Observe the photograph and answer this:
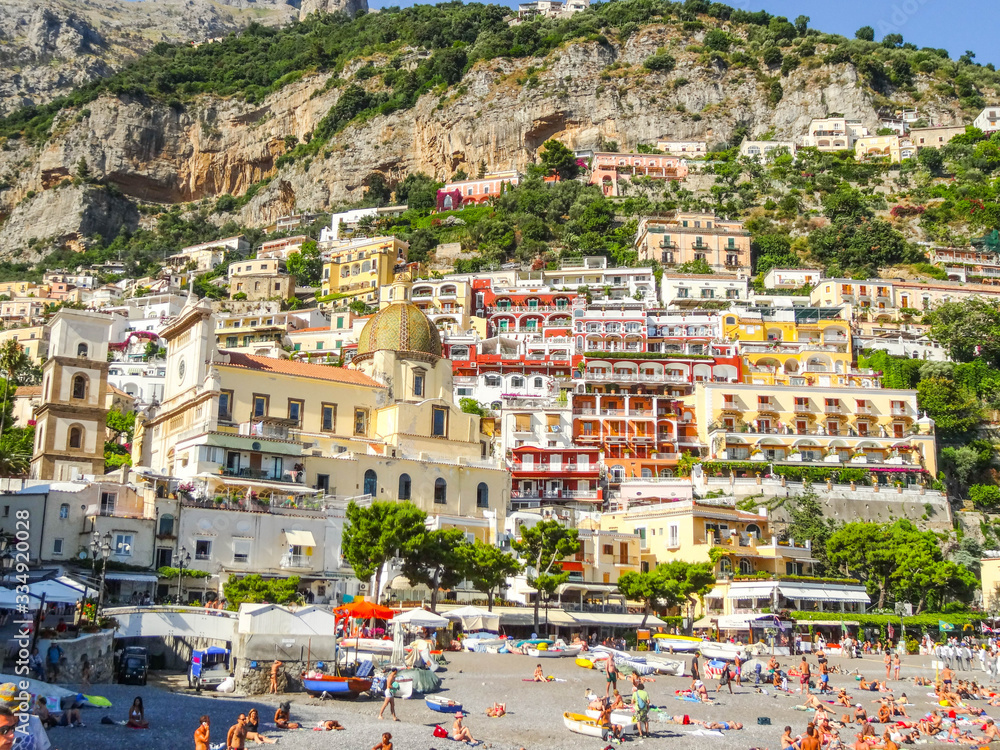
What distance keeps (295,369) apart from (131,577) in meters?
16.6

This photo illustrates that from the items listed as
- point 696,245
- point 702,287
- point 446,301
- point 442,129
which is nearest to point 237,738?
point 446,301

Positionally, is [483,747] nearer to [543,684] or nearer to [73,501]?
[543,684]

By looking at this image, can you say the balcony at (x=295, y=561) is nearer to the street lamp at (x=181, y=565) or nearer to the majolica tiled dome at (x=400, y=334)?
the street lamp at (x=181, y=565)

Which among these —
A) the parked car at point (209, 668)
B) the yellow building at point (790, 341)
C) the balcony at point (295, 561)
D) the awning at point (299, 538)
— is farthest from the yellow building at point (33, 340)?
the parked car at point (209, 668)

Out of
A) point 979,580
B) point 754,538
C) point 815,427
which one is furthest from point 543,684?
point 815,427

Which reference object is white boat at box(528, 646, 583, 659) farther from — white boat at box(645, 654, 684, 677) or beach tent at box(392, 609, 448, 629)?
beach tent at box(392, 609, 448, 629)

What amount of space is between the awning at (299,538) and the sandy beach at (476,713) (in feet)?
32.1

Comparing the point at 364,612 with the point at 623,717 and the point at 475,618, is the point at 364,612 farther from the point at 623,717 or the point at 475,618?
the point at 623,717

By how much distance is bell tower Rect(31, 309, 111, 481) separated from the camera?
4881 centimetres

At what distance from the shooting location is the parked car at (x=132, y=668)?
26938 millimetres

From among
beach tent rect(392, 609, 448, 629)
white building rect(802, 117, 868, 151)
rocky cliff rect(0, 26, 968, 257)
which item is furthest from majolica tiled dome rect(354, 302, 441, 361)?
white building rect(802, 117, 868, 151)

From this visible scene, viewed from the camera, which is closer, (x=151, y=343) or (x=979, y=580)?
(x=979, y=580)

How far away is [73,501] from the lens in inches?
1561

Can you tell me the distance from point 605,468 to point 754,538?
14524 millimetres
